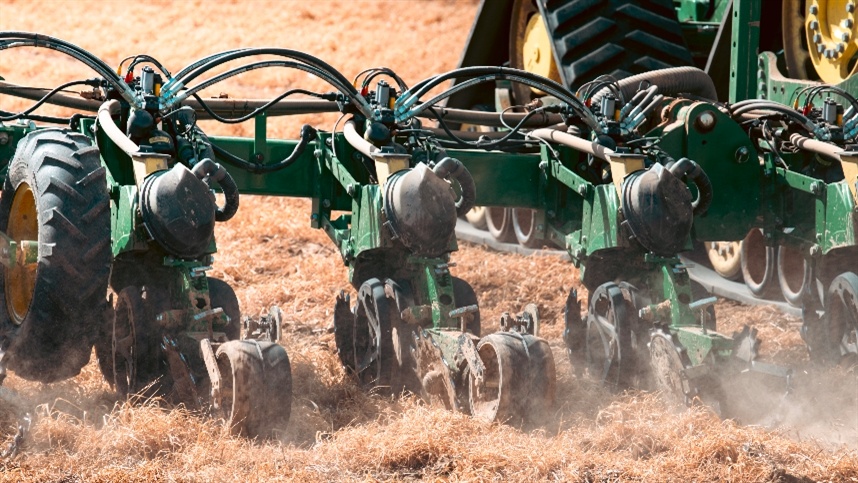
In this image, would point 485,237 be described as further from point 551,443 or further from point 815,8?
point 551,443

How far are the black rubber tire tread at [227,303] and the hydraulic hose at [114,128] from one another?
2.36ft

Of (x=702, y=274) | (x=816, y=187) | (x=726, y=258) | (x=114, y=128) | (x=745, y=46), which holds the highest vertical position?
(x=745, y=46)

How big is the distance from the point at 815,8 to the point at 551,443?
159 inches

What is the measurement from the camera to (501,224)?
31.5 ft

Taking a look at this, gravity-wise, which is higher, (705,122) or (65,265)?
(705,122)

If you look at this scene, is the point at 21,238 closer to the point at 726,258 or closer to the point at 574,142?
the point at 574,142

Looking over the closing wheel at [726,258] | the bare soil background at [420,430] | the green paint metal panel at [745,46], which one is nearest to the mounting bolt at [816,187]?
the bare soil background at [420,430]

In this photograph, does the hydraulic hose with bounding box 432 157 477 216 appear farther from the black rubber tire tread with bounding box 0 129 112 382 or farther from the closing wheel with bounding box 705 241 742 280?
the closing wheel with bounding box 705 241 742 280

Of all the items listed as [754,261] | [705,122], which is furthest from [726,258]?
[705,122]

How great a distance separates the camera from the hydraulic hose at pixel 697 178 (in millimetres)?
6020

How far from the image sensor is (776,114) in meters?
7.01

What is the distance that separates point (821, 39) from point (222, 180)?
161 inches

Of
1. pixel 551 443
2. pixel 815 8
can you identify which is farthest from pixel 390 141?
pixel 815 8

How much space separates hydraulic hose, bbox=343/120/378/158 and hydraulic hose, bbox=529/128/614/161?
1.03m
